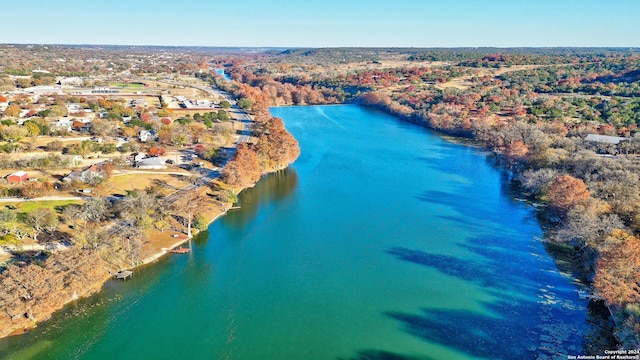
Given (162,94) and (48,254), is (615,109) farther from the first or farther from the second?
(162,94)

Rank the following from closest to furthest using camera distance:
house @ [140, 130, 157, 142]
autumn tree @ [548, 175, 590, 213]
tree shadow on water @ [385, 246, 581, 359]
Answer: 1. tree shadow on water @ [385, 246, 581, 359]
2. autumn tree @ [548, 175, 590, 213]
3. house @ [140, 130, 157, 142]

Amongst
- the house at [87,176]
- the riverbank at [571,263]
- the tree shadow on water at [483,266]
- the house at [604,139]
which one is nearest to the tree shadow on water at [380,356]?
the tree shadow on water at [483,266]

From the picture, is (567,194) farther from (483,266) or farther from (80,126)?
(80,126)

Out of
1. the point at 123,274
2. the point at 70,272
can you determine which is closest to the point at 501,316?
the point at 123,274

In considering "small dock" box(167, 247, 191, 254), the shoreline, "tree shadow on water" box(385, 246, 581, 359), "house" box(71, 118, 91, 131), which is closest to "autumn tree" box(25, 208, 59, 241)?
the shoreline

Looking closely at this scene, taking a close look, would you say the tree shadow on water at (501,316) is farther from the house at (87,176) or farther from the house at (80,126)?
the house at (80,126)

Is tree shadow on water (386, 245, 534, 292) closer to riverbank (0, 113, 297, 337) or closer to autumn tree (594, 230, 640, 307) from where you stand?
autumn tree (594, 230, 640, 307)

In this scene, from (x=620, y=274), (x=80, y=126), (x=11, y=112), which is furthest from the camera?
(x=11, y=112)
